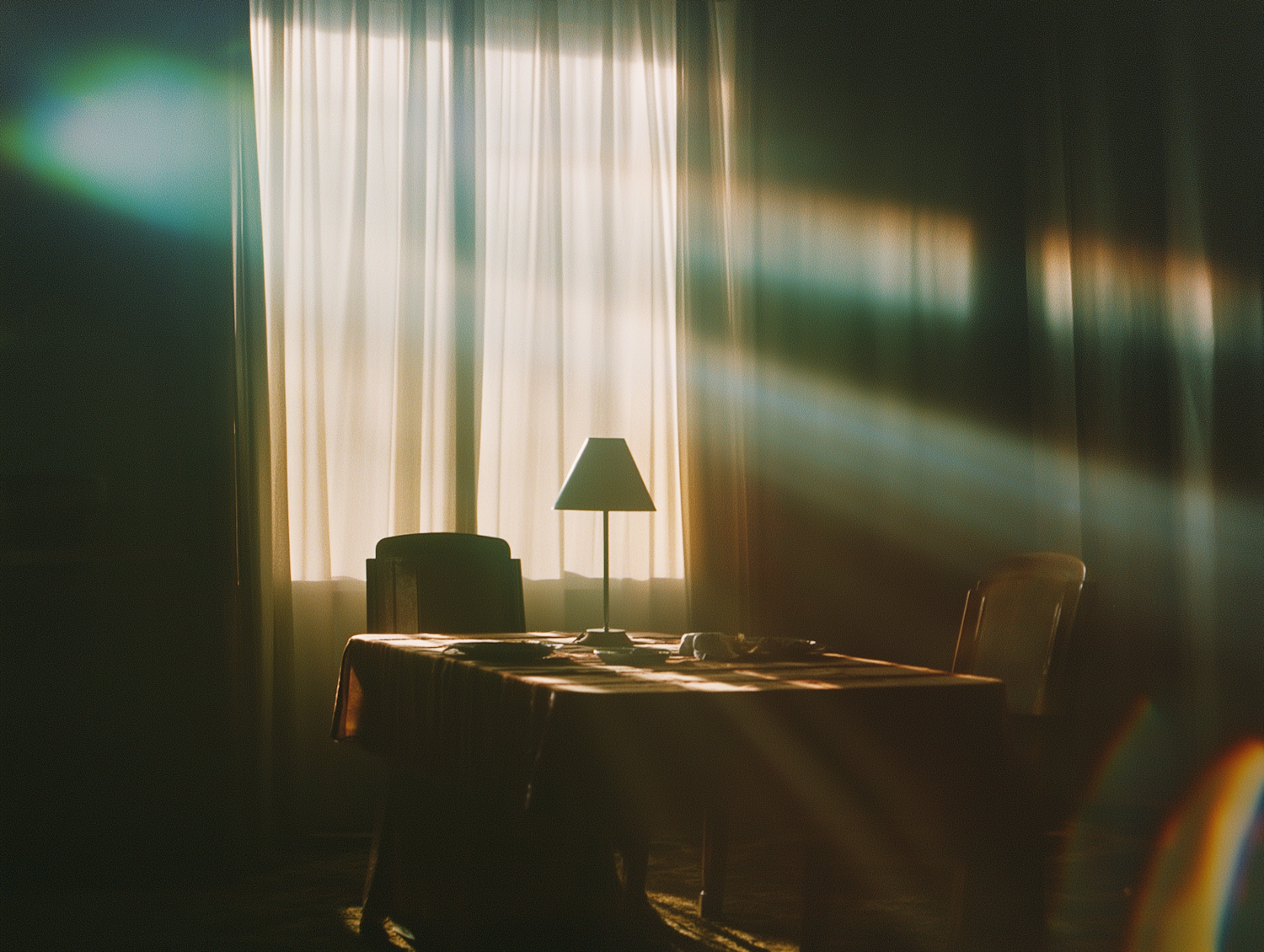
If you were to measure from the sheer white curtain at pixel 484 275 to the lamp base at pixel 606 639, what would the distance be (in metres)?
1.36

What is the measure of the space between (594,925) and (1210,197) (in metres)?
3.07

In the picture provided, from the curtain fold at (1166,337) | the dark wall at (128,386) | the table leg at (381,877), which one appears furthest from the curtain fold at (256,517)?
the curtain fold at (1166,337)

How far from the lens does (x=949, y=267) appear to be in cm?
441

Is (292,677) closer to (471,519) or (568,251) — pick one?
(471,519)

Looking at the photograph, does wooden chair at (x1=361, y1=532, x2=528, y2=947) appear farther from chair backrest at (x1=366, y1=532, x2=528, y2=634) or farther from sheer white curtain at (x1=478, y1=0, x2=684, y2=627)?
sheer white curtain at (x1=478, y1=0, x2=684, y2=627)

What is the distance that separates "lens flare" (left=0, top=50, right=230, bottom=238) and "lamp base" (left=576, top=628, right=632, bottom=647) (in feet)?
6.08

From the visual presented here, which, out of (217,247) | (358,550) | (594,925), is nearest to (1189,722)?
(594,925)

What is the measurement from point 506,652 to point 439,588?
44.6 inches

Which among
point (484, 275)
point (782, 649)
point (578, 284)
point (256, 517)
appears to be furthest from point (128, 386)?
point (782, 649)

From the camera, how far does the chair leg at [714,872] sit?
9.43 ft

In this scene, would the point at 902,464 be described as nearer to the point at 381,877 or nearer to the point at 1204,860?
the point at 1204,860

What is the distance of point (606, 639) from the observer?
8.39 feet

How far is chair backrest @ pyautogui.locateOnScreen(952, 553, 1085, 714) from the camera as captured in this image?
7.62ft

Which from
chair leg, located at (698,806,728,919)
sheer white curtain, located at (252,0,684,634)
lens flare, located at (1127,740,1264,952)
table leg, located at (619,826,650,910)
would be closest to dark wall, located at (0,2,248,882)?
sheer white curtain, located at (252,0,684,634)
